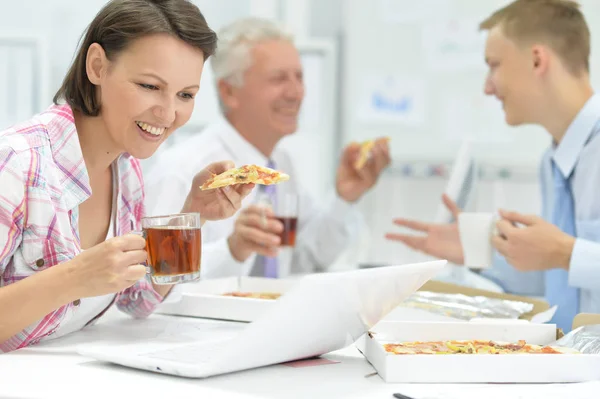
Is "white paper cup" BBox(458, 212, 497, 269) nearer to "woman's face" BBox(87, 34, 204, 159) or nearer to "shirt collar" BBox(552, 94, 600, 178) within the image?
"shirt collar" BBox(552, 94, 600, 178)

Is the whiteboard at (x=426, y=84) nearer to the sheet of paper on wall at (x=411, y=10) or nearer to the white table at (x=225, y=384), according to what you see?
the sheet of paper on wall at (x=411, y=10)

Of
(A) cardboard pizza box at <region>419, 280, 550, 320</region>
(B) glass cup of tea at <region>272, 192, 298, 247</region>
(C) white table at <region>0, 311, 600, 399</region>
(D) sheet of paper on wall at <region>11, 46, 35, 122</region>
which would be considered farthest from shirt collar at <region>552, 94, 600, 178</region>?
(D) sheet of paper on wall at <region>11, 46, 35, 122</region>

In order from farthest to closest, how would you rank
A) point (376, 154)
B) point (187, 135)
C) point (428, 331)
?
point (187, 135), point (376, 154), point (428, 331)

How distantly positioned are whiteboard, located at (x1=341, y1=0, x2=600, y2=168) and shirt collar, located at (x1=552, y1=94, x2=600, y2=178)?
4.12ft

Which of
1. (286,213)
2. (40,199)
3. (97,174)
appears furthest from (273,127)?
(40,199)

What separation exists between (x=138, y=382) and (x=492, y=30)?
213cm

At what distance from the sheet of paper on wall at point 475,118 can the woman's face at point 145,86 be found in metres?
2.49

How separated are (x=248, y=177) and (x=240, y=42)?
1885mm

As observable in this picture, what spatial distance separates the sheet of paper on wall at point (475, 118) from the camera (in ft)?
13.1

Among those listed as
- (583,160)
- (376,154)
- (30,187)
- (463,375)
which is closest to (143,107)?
(30,187)

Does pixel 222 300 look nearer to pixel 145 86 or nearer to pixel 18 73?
pixel 145 86

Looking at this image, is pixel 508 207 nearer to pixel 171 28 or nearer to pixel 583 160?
pixel 583 160

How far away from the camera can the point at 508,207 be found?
3971mm

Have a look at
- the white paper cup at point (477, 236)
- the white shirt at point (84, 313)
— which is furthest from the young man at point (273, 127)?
the white shirt at point (84, 313)
